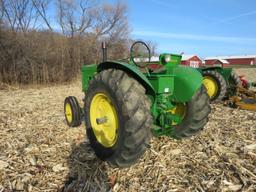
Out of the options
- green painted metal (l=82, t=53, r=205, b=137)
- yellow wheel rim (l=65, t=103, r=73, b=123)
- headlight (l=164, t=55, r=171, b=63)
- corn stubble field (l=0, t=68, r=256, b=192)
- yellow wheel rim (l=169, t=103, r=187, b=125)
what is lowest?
corn stubble field (l=0, t=68, r=256, b=192)

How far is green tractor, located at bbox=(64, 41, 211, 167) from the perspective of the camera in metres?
2.64

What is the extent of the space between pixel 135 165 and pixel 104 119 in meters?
0.74

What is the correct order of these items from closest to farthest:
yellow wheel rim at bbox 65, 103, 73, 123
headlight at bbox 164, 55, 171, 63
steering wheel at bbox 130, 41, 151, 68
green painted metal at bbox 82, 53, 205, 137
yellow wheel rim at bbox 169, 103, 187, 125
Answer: green painted metal at bbox 82, 53, 205, 137 → headlight at bbox 164, 55, 171, 63 → yellow wheel rim at bbox 169, 103, 187, 125 → steering wheel at bbox 130, 41, 151, 68 → yellow wheel rim at bbox 65, 103, 73, 123

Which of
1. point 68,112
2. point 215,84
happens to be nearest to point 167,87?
point 68,112

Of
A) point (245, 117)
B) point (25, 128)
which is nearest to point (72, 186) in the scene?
point (25, 128)

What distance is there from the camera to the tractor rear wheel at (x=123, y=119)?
2611 mm

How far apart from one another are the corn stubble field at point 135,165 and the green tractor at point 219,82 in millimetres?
2090

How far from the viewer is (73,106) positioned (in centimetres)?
482

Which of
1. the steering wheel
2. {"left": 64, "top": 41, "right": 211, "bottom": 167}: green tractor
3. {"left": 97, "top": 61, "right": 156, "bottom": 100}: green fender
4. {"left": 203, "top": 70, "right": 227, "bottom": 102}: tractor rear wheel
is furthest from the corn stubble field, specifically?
{"left": 203, "top": 70, "right": 227, "bottom": 102}: tractor rear wheel

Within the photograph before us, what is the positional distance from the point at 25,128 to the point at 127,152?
302 cm

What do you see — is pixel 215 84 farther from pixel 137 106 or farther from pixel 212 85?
pixel 137 106

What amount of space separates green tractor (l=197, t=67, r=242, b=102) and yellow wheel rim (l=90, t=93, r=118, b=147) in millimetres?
4513

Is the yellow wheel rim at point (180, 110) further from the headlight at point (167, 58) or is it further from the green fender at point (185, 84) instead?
the headlight at point (167, 58)

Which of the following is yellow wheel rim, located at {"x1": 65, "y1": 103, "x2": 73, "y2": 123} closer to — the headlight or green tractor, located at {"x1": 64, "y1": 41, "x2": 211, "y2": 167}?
green tractor, located at {"x1": 64, "y1": 41, "x2": 211, "y2": 167}
